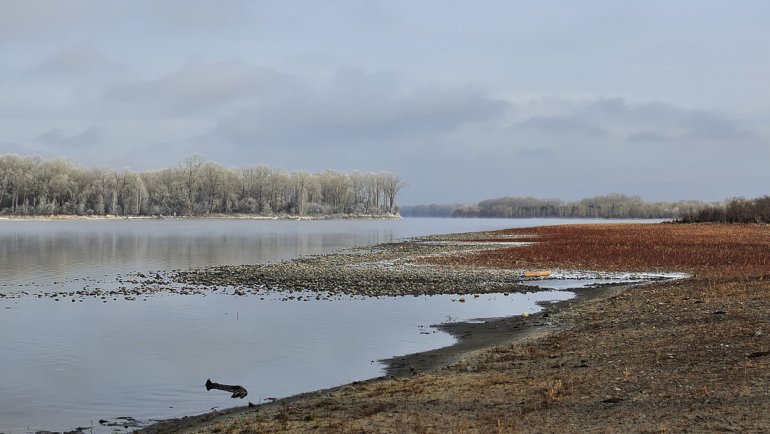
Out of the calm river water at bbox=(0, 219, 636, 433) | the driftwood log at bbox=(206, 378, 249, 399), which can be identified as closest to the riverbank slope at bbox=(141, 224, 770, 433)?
the driftwood log at bbox=(206, 378, 249, 399)

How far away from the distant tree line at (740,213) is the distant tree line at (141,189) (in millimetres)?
111922

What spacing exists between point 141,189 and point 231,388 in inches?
→ 6550

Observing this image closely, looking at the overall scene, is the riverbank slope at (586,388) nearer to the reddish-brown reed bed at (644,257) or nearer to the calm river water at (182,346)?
the calm river water at (182,346)

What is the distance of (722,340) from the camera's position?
13.2 metres

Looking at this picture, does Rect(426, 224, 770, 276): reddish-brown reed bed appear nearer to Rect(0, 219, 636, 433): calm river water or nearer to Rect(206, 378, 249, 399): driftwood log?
Rect(0, 219, 636, 433): calm river water

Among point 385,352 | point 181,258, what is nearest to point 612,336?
point 385,352

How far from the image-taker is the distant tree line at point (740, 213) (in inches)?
4108

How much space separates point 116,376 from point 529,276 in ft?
75.8

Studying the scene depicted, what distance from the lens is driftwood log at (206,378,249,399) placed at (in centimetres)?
1245

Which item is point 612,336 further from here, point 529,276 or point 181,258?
point 181,258

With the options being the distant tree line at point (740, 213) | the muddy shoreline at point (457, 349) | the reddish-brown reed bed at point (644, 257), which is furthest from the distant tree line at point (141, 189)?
the muddy shoreline at point (457, 349)

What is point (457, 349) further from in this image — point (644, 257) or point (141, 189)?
point (141, 189)

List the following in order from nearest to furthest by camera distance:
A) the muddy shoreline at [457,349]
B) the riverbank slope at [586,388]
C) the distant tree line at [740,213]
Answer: the riverbank slope at [586,388], the muddy shoreline at [457,349], the distant tree line at [740,213]

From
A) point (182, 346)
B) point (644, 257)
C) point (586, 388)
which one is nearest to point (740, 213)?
point (644, 257)
